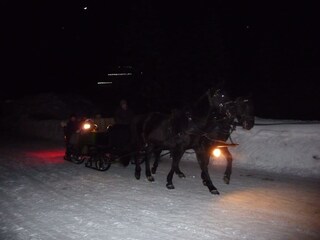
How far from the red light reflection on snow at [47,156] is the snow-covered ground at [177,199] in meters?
0.22

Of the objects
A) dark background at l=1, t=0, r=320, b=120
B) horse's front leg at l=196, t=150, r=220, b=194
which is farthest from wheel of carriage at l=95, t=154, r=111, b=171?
dark background at l=1, t=0, r=320, b=120

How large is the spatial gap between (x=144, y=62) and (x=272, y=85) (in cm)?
847

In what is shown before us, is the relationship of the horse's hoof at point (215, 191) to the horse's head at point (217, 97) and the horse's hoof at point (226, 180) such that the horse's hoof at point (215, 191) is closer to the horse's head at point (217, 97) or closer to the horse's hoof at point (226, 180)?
the horse's hoof at point (226, 180)

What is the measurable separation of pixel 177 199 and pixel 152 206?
74 centimetres

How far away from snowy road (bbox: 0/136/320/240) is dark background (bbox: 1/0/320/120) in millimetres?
14035

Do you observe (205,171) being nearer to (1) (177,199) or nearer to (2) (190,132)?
(2) (190,132)

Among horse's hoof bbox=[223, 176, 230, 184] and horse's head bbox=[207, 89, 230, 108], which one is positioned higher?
horse's head bbox=[207, 89, 230, 108]

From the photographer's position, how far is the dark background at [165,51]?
85.6ft

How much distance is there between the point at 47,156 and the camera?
50.3ft

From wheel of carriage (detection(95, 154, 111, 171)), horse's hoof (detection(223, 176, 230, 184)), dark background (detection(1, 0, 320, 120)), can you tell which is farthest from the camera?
dark background (detection(1, 0, 320, 120))

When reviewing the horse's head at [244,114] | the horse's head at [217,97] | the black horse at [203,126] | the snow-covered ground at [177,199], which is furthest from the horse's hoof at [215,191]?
the horse's head at [217,97]

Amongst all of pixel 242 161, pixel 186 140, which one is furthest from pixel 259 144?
pixel 186 140

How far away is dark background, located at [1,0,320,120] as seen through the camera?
26078mm

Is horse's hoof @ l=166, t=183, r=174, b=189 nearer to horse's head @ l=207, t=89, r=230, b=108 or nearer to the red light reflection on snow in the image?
horse's head @ l=207, t=89, r=230, b=108
